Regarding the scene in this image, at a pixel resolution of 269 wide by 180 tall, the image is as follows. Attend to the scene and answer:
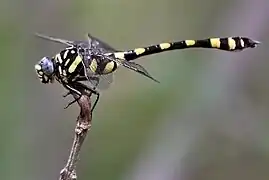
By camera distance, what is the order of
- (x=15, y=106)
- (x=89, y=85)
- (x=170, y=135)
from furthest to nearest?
1. (x=15, y=106)
2. (x=170, y=135)
3. (x=89, y=85)

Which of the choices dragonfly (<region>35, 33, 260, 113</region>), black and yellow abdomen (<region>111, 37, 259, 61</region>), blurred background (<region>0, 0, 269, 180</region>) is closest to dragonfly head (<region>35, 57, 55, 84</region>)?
dragonfly (<region>35, 33, 260, 113</region>)

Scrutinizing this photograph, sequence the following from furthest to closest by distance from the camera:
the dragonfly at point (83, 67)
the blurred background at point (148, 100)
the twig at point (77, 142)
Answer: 1. the blurred background at point (148, 100)
2. the dragonfly at point (83, 67)
3. the twig at point (77, 142)

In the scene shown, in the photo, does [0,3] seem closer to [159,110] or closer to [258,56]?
[159,110]

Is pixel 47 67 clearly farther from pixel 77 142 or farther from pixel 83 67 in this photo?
pixel 77 142

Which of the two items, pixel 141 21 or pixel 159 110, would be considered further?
pixel 141 21

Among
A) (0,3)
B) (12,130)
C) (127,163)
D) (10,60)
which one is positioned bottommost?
(127,163)

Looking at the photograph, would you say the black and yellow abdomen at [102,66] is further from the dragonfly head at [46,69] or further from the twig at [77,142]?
the twig at [77,142]

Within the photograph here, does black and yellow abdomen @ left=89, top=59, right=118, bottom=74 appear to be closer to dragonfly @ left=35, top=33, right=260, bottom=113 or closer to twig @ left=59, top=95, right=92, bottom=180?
dragonfly @ left=35, top=33, right=260, bottom=113

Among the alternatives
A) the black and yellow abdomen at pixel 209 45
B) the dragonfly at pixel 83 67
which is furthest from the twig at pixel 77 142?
the black and yellow abdomen at pixel 209 45

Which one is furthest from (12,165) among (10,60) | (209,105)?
(209,105)
